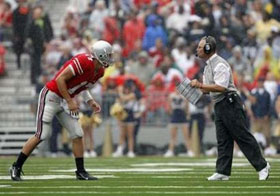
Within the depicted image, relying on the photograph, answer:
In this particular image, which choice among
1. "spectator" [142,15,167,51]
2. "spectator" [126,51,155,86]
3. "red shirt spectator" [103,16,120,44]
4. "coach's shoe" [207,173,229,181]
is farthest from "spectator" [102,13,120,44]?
"coach's shoe" [207,173,229,181]

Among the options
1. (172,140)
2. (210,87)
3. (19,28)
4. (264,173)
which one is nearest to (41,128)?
(210,87)

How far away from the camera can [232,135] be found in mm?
12594

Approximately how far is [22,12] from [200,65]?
494 cm

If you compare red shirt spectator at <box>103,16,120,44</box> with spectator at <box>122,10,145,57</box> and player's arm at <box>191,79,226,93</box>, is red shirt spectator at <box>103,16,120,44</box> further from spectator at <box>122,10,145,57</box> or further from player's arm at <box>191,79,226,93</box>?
player's arm at <box>191,79,226,93</box>

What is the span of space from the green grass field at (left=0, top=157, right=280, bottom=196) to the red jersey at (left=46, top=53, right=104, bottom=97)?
111 centimetres

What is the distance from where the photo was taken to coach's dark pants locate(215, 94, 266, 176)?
12484 millimetres

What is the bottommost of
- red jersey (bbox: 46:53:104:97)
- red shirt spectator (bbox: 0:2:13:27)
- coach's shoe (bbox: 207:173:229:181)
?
coach's shoe (bbox: 207:173:229:181)

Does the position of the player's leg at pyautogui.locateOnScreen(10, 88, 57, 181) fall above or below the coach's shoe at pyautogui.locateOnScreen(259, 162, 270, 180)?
above

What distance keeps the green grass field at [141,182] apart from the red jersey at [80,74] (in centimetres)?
111

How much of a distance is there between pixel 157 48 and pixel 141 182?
1184cm

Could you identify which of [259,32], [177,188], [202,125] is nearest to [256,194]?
[177,188]

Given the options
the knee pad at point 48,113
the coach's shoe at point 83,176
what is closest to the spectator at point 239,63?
the knee pad at point 48,113

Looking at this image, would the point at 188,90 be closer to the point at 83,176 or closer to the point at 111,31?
the point at 83,176

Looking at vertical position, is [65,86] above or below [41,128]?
above
